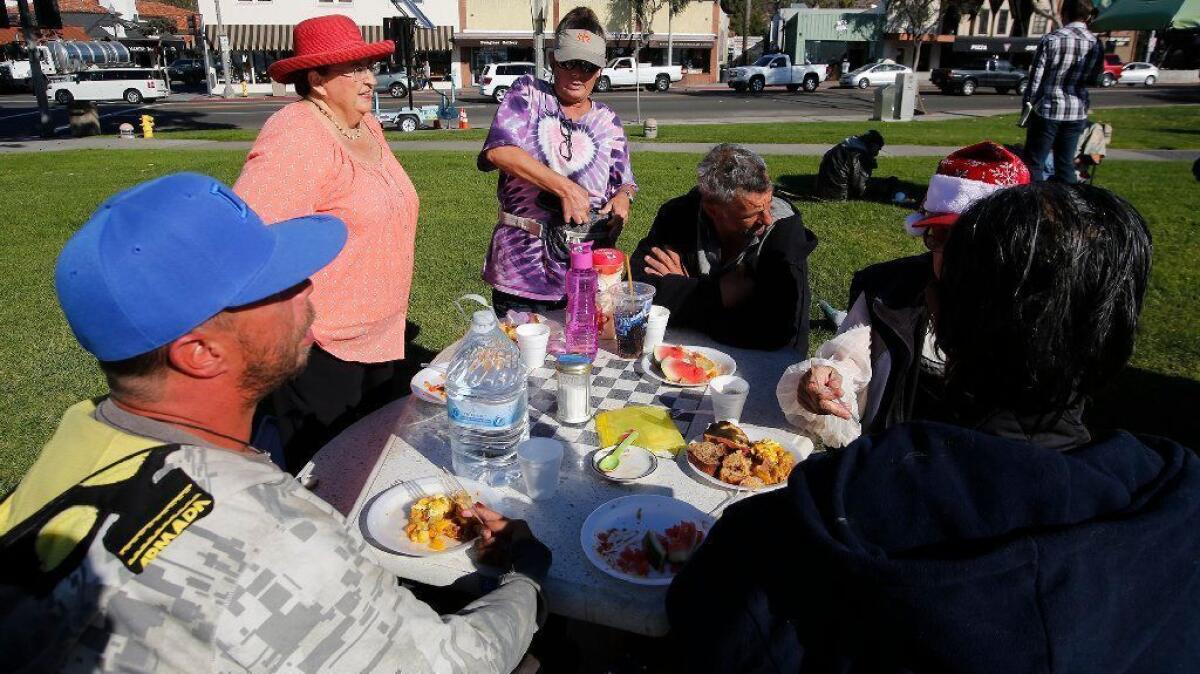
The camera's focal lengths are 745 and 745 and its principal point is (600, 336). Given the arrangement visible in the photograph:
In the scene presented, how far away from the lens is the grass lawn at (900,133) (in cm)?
1491

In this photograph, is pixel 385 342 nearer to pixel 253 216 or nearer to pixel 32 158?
pixel 253 216

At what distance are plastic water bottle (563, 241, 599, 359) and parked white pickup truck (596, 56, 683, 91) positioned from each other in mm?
34058

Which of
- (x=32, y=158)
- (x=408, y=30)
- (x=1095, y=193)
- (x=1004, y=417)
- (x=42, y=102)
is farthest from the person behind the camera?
(x=42, y=102)

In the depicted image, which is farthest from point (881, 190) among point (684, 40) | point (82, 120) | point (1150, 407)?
point (684, 40)

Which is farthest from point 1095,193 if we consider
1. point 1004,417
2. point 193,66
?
point 193,66

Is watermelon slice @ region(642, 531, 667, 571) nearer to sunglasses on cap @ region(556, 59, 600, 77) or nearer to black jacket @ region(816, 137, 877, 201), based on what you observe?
sunglasses on cap @ region(556, 59, 600, 77)

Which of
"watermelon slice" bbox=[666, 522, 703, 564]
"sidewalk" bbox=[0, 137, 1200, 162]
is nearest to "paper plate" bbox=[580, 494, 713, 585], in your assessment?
"watermelon slice" bbox=[666, 522, 703, 564]

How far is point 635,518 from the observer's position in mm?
1893

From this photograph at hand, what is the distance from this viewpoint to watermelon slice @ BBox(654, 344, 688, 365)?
281 cm

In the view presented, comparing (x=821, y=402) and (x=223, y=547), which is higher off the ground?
(x=223, y=547)

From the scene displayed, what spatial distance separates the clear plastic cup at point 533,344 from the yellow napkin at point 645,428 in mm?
471

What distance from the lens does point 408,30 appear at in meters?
15.1

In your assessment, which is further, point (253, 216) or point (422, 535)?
point (422, 535)

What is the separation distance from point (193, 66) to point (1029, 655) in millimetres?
49088
